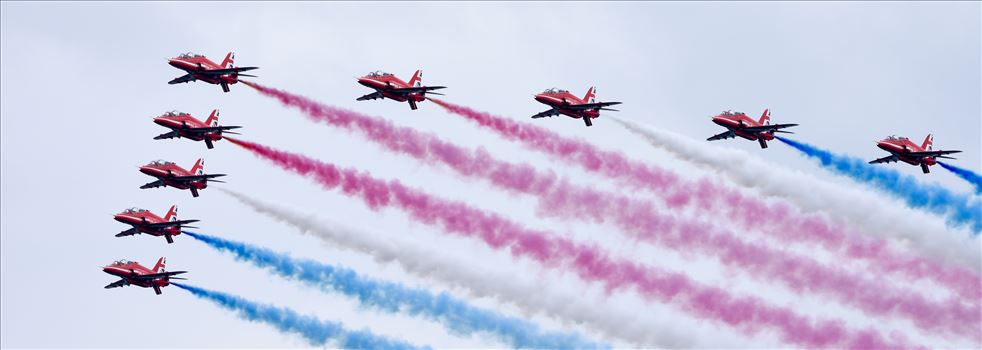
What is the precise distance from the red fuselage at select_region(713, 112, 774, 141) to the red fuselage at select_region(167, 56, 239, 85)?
2976cm

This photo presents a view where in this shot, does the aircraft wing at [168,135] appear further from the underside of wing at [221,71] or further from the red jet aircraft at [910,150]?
the red jet aircraft at [910,150]

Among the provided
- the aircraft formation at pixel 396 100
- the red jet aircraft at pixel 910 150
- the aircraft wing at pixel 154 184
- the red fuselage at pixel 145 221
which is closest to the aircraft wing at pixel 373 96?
the aircraft formation at pixel 396 100

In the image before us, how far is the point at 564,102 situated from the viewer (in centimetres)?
10838

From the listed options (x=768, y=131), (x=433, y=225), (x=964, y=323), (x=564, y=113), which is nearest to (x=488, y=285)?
(x=433, y=225)

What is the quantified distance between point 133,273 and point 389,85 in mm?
24148

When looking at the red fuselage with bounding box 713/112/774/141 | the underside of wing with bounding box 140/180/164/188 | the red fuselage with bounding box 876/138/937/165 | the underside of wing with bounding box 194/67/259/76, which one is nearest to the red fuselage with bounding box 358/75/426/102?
the underside of wing with bounding box 194/67/259/76

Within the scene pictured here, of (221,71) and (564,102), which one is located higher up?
(221,71)

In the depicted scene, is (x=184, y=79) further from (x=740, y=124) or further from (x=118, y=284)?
(x=740, y=124)

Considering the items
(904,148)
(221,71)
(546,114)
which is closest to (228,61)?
(221,71)

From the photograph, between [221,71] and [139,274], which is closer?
[221,71]

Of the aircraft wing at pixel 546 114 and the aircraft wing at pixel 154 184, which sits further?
the aircraft wing at pixel 154 184

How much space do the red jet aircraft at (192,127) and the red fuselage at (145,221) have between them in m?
7.28

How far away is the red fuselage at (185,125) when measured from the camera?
110 m

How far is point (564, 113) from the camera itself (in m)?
109
